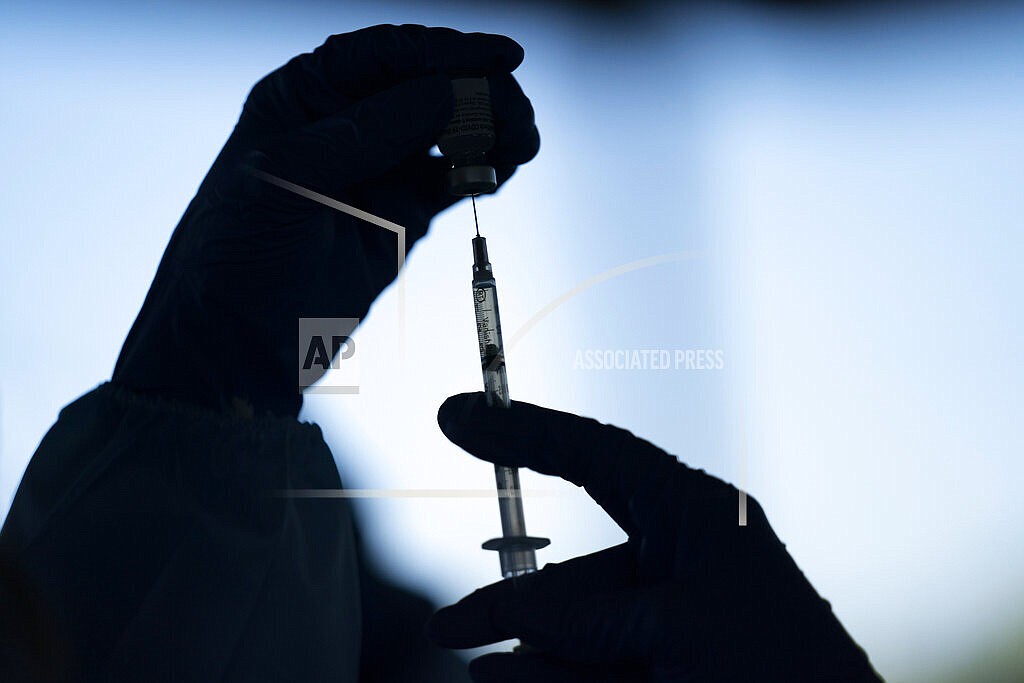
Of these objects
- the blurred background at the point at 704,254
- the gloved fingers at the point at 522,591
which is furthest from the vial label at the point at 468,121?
the gloved fingers at the point at 522,591

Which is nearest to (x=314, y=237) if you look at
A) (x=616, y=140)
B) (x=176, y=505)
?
(x=176, y=505)

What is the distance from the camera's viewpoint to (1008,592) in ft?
4.05

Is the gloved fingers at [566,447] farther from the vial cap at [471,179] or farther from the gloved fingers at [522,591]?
the vial cap at [471,179]

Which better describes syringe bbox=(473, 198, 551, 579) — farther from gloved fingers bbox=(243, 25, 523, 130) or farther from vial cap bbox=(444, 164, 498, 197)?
gloved fingers bbox=(243, 25, 523, 130)

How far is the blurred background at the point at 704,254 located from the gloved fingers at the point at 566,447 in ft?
0.97

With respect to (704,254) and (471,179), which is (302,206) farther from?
(704,254)

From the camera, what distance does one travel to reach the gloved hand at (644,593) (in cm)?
56

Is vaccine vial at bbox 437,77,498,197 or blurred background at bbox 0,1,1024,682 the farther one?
blurred background at bbox 0,1,1024,682

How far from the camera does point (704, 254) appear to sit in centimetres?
114

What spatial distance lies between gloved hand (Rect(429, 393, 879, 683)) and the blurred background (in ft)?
1.05

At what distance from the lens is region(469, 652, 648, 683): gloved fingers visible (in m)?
0.62

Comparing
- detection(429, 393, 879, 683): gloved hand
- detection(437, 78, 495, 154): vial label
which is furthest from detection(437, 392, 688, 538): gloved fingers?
detection(437, 78, 495, 154): vial label

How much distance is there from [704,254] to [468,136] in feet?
1.73

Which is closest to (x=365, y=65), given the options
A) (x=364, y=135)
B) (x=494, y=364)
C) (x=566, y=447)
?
(x=364, y=135)
